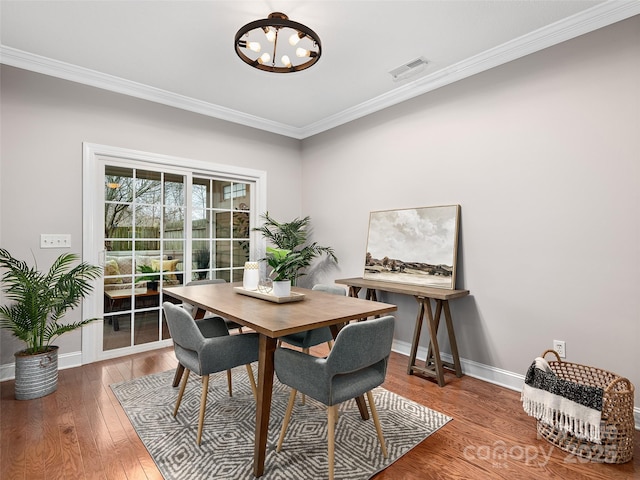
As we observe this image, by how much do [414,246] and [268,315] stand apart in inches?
77.3

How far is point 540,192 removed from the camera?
2561 millimetres

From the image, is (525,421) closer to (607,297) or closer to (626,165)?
(607,297)

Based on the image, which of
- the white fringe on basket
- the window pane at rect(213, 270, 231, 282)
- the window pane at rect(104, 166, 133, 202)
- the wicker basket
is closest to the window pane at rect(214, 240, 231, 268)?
the window pane at rect(213, 270, 231, 282)

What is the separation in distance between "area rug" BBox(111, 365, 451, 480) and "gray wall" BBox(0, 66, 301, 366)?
1517 millimetres

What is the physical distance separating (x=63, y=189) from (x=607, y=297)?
4406mm

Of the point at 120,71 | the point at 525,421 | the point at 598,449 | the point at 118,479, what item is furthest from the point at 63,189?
the point at 598,449

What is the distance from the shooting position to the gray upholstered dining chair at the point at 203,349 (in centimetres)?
188

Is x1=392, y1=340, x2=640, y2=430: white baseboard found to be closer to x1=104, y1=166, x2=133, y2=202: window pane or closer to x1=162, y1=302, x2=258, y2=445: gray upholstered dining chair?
x1=162, y1=302, x2=258, y2=445: gray upholstered dining chair

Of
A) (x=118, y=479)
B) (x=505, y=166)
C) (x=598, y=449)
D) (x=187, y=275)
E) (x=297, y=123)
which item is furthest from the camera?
(x=297, y=123)

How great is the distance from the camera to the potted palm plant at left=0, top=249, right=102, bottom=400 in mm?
2479

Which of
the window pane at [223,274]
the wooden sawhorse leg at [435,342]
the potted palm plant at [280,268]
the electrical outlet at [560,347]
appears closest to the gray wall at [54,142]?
the window pane at [223,274]

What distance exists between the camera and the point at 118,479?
5.46ft

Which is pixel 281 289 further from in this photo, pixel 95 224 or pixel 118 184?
pixel 118 184

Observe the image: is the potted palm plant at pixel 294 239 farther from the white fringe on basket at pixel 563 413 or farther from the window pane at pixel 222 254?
the white fringe on basket at pixel 563 413
